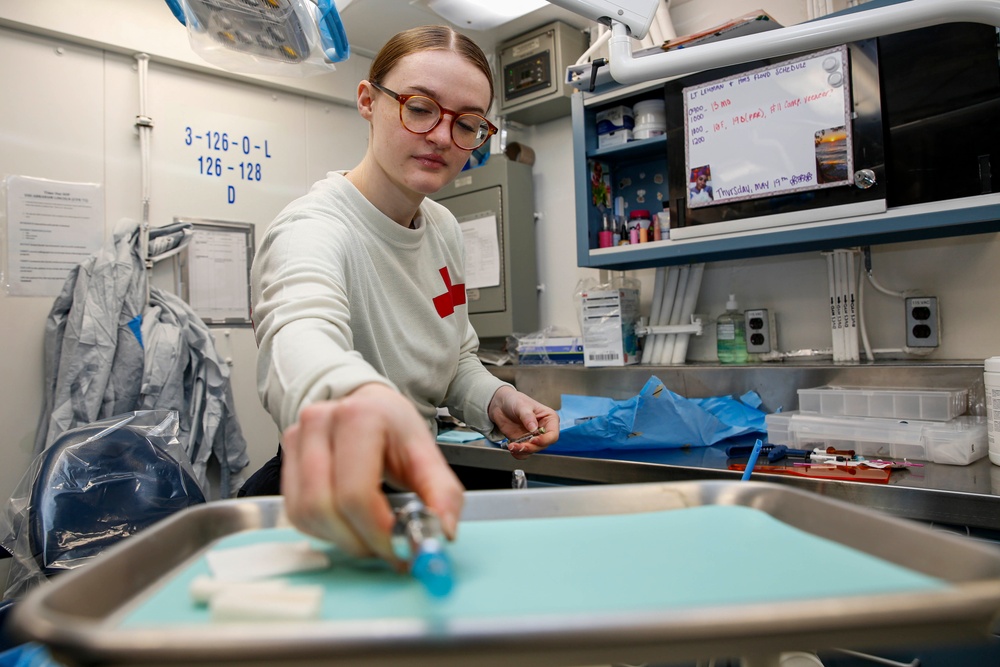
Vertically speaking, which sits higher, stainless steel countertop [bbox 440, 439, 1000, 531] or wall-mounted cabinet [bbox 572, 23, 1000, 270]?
wall-mounted cabinet [bbox 572, 23, 1000, 270]

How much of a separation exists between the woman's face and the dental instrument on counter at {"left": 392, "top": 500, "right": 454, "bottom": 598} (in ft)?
2.14

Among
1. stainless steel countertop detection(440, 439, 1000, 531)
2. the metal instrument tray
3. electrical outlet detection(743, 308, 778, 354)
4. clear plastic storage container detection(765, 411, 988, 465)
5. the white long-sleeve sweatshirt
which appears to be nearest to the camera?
the metal instrument tray

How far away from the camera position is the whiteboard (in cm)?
163

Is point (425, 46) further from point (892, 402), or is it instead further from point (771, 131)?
point (892, 402)

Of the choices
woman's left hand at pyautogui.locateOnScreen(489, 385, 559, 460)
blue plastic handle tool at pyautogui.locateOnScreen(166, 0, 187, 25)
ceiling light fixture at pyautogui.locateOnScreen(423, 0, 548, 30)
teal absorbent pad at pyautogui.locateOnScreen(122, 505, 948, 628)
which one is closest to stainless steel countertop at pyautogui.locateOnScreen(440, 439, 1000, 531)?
woman's left hand at pyautogui.locateOnScreen(489, 385, 559, 460)

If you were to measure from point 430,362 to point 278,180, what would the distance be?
194 cm

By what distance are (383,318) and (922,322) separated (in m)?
1.62

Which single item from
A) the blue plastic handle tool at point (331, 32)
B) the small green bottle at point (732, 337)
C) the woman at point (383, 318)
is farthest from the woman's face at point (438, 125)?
the small green bottle at point (732, 337)

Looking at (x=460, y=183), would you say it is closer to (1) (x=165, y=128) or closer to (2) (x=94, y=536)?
(1) (x=165, y=128)

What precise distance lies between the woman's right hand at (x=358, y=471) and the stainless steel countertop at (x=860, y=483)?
0.97 meters

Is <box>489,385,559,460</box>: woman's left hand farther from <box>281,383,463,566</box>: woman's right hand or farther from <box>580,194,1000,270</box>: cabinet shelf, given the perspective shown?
<box>580,194,1000,270</box>: cabinet shelf

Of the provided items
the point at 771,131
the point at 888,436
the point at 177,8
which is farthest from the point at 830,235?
the point at 177,8

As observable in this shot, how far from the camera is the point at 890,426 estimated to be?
138 cm

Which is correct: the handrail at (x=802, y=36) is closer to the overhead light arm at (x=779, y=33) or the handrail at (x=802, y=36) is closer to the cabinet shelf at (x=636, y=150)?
the overhead light arm at (x=779, y=33)
